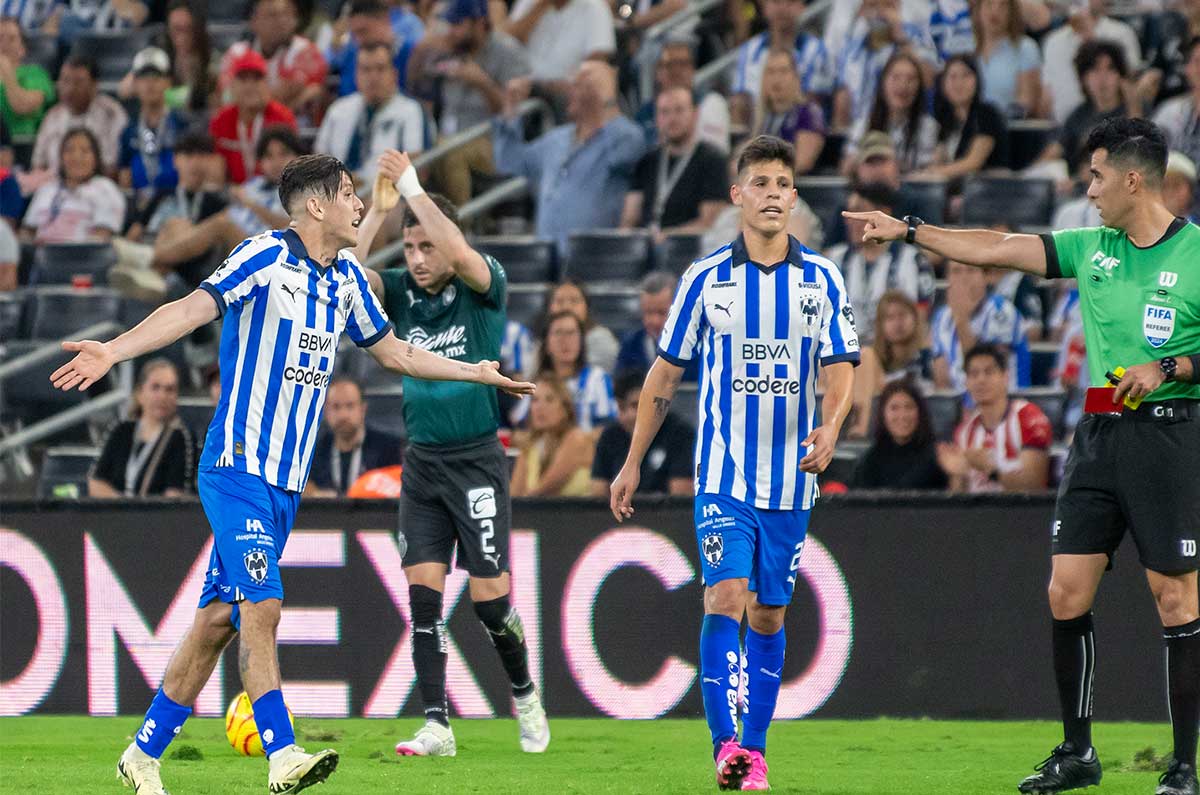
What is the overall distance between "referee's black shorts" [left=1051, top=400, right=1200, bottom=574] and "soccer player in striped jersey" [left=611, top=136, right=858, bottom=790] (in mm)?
939

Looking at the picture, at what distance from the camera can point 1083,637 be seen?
7.13m

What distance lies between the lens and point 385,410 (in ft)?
41.2

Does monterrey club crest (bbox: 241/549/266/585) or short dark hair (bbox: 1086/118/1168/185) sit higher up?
short dark hair (bbox: 1086/118/1168/185)

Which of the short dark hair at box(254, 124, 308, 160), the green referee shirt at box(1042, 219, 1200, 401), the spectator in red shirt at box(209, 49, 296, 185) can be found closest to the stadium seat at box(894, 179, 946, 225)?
the short dark hair at box(254, 124, 308, 160)

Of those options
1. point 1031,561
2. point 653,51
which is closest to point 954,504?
point 1031,561

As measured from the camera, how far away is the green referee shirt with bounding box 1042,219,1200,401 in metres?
6.85

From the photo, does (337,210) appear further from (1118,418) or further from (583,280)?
(583,280)

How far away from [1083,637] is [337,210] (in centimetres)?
318

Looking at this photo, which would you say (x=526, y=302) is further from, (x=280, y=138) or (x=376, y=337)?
(x=376, y=337)

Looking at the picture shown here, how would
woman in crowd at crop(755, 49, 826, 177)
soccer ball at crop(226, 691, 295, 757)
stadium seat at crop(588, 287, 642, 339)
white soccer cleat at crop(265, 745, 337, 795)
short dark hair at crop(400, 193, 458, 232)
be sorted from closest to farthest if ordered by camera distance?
white soccer cleat at crop(265, 745, 337, 795) → soccer ball at crop(226, 691, 295, 757) → short dark hair at crop(400, 193, 458, 232) → stadium seat at crop(588, 287, 642, 339) → woman in crowd at crop(755, 49, 826, 177)

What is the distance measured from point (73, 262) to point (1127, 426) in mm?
10013

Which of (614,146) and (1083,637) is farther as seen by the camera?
(614,146)

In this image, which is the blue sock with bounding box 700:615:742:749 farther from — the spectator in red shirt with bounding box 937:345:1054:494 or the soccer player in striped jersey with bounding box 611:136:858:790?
the spectator in red shirt with bounding box 937:345:1054:494

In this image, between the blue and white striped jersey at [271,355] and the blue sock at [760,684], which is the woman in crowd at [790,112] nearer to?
the blue sock at [760,684]
